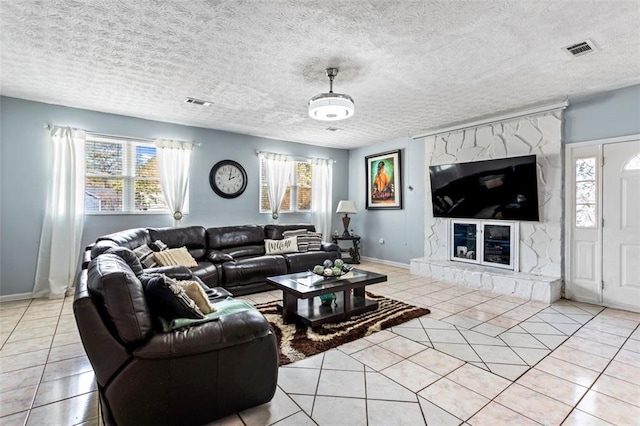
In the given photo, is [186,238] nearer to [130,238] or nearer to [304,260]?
[130,238]

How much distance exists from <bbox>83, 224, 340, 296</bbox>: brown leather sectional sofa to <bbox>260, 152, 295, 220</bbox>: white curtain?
28.3 inches

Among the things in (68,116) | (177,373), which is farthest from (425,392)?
(68,116)

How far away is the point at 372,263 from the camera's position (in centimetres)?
690

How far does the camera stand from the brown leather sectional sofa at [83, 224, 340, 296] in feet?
14.0

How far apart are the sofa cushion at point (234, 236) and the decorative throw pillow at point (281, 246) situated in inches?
8.2

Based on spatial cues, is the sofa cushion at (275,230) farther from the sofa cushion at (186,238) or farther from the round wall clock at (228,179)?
the sofa cushion at (186,238)

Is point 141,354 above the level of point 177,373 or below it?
above

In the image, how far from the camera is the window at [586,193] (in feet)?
13.1

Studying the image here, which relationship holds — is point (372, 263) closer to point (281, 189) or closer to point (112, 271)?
point (281, 189)

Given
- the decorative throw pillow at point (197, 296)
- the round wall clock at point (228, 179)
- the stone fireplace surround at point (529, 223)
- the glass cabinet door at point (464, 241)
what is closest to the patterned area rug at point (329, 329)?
the decorative throw pillow at point (197, 296)

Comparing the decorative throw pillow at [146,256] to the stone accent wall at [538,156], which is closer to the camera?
the decorative throw pillow at [146,256]

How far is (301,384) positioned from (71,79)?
392cm

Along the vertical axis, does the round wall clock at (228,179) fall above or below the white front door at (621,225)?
above

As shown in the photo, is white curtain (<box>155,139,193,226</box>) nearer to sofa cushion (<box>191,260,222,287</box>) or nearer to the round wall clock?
the round wall clock
